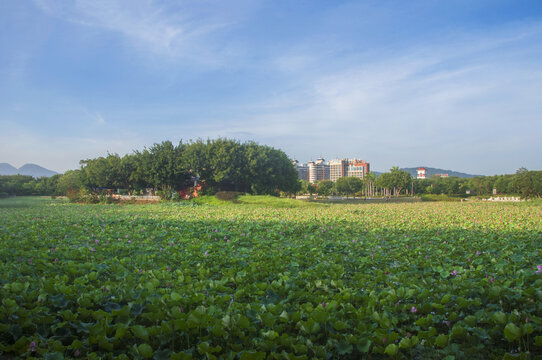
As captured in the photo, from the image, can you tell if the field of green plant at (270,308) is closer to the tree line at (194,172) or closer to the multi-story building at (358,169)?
the tree line at (194,172)

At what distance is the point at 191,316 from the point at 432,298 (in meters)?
2.58

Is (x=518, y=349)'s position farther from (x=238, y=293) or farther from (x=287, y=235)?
(x=287, y=235)

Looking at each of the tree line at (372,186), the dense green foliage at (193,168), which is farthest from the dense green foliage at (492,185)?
the dense green foliage at (193,168)

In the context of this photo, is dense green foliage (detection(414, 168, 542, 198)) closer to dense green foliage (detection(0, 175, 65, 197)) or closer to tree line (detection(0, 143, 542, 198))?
tree line (detection(0, 143, 542, 198))

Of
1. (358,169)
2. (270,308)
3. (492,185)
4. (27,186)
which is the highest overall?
(358,169)

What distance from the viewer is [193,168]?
32688 mm

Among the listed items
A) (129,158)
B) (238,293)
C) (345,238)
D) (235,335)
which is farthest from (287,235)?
(129,158)

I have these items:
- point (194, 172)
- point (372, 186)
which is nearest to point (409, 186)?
point (372, 186)

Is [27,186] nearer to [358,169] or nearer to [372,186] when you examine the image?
[372,186]

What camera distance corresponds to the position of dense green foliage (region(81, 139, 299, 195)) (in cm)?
3272

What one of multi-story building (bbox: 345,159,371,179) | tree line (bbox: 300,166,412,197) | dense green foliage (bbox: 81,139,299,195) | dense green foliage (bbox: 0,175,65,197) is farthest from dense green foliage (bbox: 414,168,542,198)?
multi-story building (bbox: 345,159,371,179)

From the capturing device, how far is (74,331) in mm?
2637

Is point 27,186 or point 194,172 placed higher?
point 194,172

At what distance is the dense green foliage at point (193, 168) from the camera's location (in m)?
32.7
